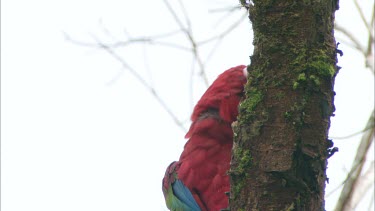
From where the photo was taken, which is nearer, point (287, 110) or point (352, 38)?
point (287, 110)

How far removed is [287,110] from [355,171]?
2396mm

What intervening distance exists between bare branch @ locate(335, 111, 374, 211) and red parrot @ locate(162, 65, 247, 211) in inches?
31.3

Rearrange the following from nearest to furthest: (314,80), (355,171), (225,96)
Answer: (314,80) → (225,96) → (355,171)

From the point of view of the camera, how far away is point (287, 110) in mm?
1824

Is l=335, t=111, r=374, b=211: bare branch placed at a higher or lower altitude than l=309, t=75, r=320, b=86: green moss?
higher

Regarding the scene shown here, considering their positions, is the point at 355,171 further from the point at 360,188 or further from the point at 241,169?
the point at 241,169

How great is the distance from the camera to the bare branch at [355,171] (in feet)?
12.1

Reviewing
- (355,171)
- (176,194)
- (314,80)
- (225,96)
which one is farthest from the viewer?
(355,171)

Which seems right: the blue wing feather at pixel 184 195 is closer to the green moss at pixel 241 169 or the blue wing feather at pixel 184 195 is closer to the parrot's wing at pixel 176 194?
the parrot's wing at pixel 176 194

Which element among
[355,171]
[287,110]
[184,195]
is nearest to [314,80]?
[287,110]

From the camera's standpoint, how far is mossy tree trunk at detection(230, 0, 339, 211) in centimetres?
182

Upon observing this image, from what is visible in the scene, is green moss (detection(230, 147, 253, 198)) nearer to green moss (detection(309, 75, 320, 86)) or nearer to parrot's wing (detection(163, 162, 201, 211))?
green moss (detection(309, 75, 320, 86))

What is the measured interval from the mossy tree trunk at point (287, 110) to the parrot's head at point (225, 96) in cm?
148

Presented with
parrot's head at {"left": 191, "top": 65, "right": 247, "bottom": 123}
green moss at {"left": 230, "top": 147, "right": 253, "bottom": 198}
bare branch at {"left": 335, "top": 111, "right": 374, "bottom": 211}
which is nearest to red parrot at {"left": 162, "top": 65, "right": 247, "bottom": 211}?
parrot's head at {"left": 191, "top": 65, "right": 247, "bottom": 123}
